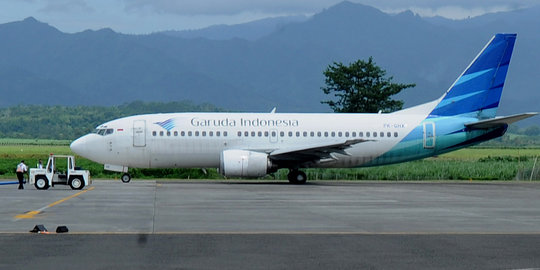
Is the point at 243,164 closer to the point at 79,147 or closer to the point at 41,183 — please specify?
the point at 79,147

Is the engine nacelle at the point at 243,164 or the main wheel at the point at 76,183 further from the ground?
the engine nacelle at the point at 243,164

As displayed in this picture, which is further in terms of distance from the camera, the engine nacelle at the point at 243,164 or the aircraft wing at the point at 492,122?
the aircraft wing at the point at 492,122

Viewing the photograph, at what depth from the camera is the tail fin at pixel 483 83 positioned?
4609 cm

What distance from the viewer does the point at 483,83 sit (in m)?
46.2

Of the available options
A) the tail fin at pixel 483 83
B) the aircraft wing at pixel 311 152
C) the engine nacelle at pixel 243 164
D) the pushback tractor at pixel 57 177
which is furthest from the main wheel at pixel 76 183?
the tail fin at pixel 483 83

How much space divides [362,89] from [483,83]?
3108 centimetres

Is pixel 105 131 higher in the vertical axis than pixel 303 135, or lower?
higher

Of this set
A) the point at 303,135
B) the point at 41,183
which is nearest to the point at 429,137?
the point at 303,135

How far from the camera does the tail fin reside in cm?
4609

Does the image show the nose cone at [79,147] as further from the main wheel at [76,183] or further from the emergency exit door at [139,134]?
the main wheel at [76,183]

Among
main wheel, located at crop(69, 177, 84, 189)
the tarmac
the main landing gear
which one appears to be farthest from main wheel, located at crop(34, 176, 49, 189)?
the main landing gear

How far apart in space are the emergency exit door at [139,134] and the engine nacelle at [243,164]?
4074mm
